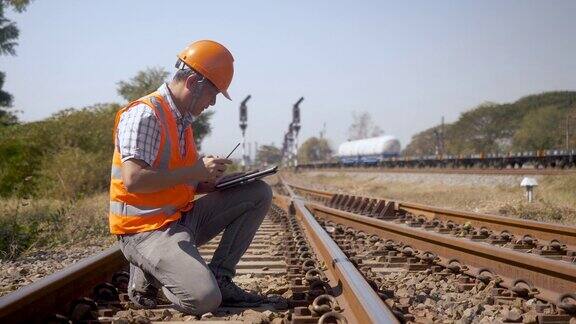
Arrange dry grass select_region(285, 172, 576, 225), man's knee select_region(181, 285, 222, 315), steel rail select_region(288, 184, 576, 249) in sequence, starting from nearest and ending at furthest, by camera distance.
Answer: man's knee select_region(181, 285, 222, 315) < steel rail select_region(288, 184, 576, 249) < dry grass select_region(285, 172, 576, 225)

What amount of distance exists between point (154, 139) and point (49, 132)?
17215 mm

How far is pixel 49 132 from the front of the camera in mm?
18891

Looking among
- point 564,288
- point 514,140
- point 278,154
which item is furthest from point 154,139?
point 278,154

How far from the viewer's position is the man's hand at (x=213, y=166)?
3.24m

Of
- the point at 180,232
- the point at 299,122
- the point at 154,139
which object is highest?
the point at 299,122

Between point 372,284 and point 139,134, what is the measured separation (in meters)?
1.54

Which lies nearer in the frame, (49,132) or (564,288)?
(564,288)

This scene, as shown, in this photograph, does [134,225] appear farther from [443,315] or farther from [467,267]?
[467,267]

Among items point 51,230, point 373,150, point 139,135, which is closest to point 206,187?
point 139,135

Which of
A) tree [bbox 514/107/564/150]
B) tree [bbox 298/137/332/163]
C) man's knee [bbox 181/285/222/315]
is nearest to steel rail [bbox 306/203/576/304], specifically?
man's knee [bbox 181/285/222/315]

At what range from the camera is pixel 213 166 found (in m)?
3.27

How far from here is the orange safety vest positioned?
3207mm

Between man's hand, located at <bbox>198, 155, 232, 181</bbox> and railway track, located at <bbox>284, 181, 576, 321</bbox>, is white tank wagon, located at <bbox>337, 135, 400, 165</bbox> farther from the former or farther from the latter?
man's hand, located at <bbox>198, 155, 232, 181</bbox>

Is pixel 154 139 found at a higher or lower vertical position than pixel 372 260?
higher
